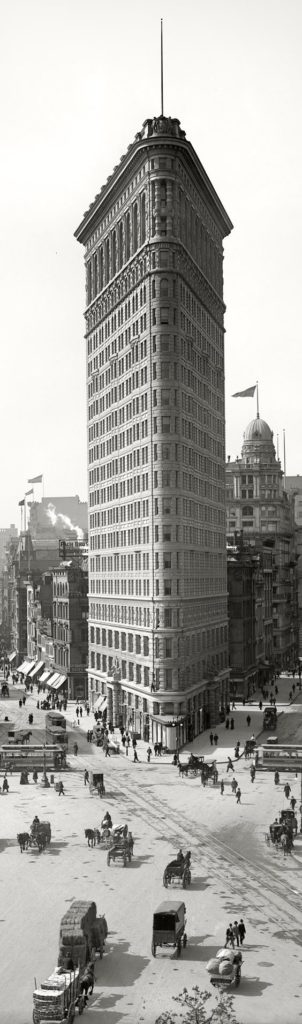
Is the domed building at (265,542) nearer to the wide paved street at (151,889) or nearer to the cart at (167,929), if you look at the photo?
the wide paved street at (151,889)

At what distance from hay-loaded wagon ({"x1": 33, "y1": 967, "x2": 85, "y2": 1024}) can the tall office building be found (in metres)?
52.2

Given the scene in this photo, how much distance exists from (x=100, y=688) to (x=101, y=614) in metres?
7.69

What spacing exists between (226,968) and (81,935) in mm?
4911

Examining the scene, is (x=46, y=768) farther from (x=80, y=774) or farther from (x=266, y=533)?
(x=266, y=533)

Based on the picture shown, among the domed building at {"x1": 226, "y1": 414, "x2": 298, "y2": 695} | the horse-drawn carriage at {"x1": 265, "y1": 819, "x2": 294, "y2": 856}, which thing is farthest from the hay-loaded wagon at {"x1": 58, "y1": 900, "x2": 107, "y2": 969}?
the domed building at {"x1": 226, "y1": 414, "x2": 298, "y2": 695}

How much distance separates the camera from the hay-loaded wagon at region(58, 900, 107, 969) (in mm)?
37031

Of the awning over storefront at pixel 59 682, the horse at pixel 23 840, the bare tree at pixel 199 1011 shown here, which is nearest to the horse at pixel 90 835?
the horse at pixel 23 840

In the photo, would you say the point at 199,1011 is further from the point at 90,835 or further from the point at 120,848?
the point at 90,835

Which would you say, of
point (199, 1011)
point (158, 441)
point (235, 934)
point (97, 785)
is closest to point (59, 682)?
point (158, 441)

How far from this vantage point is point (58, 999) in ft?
108

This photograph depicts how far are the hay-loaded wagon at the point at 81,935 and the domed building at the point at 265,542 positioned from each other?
3679 inches

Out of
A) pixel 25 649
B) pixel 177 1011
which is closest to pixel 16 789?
pixel 177 1011

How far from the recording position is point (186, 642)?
94.3 meters

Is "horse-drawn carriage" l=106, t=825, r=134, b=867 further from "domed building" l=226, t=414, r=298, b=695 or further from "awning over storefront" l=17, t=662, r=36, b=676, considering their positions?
"awning over storefront" l=17, t=662, r=36, b=676
